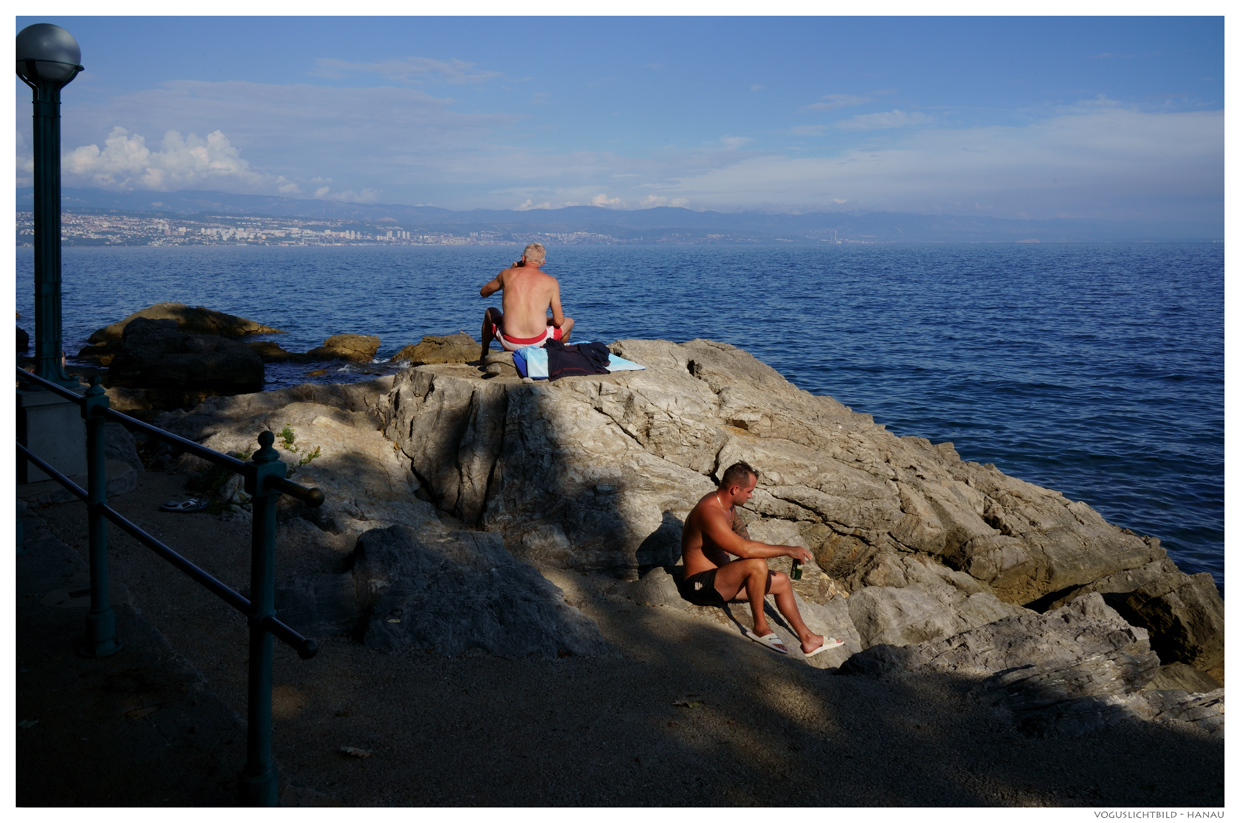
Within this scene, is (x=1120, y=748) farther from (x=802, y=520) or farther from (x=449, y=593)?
(x=802, y=520)

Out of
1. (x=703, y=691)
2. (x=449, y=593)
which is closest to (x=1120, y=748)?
(x=703, y=691)

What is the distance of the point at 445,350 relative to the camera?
22.0 meters

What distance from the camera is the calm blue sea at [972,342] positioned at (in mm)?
15008

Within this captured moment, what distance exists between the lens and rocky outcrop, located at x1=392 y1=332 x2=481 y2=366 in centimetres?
2167

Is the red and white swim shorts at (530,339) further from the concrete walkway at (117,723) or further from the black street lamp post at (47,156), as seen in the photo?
the concrete walkway at (117,723)

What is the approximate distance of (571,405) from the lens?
8.24 m

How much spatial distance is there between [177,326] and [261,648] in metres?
23.7

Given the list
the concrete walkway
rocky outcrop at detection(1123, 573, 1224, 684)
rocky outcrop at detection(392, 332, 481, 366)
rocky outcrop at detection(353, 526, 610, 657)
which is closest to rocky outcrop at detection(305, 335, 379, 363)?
rocky outcrop at detection(392, 332, 481, 366)

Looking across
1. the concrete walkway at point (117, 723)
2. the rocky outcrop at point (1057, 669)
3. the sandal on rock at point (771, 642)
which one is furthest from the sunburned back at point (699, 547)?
the concrete walkway at point (117, 723)

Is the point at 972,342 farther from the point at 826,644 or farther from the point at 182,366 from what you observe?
the point at 826,644

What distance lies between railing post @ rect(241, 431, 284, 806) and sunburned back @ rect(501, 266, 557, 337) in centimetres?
674

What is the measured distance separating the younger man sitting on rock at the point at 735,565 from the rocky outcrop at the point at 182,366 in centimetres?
1391

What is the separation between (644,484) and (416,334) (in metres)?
25.8

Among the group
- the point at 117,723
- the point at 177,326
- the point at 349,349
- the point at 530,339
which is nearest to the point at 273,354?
the point at 349,349
